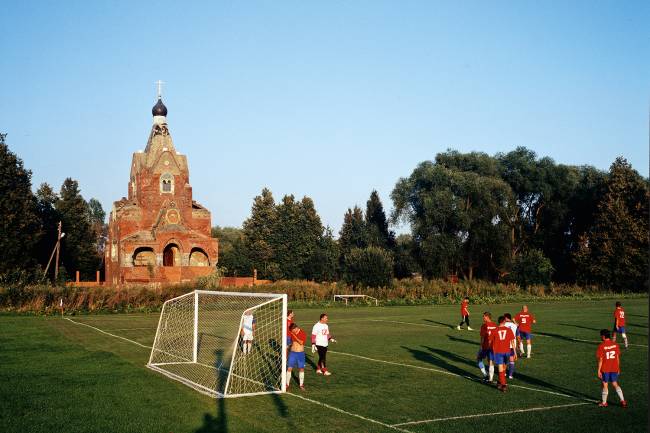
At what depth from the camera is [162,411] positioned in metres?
13.9

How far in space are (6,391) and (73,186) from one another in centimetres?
7112

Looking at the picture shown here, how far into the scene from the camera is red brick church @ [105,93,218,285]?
65.4 m

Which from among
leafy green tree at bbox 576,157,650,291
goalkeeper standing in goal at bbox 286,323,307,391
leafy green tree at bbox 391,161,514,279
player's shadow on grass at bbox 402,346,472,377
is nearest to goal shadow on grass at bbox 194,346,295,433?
goalkeeper standing in goal at bbox 286,323,307,391

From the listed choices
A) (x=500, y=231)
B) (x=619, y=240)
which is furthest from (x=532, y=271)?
(x=619, y=240)

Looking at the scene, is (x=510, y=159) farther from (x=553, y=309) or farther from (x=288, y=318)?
(x=288, y=318)

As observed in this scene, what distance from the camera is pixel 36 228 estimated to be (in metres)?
63.9

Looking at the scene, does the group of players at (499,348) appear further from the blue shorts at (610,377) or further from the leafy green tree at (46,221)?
the leafy green tree at (46,221)

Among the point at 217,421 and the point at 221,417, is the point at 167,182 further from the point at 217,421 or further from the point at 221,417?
the point at 217,421

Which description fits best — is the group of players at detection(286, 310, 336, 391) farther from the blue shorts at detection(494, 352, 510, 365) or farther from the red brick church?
the red brick church

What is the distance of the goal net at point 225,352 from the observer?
16.9 m

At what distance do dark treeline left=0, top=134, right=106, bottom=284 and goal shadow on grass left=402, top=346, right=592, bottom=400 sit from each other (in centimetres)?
3430

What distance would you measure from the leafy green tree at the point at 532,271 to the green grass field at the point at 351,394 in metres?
38.4

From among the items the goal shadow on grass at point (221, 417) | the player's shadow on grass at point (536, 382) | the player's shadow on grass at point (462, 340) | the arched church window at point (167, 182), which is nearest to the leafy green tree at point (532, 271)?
the arched church window at point (167, 182)

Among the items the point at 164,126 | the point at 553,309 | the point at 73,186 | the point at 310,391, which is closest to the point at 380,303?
the point at 553,309
